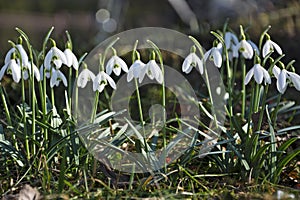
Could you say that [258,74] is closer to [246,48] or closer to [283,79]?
[283,79]

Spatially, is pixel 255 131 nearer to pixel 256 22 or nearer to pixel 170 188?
pixel 170 188

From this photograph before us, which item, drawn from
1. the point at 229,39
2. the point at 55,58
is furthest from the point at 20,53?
the point at 229,39

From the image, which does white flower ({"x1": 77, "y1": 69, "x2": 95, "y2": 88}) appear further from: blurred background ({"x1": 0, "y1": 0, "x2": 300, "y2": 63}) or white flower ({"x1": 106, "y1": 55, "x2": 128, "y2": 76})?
blurred background ({"x1": 0, "y1": 0, "x2": 300, "y2": 63})

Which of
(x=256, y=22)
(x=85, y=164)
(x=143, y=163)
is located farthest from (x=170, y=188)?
(x=256, y=22)

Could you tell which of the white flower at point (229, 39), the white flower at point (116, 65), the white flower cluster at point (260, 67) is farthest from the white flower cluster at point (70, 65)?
the white flower at point (229, 39)

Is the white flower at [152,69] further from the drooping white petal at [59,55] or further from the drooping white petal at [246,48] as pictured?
the drooping white petal at [246,48]

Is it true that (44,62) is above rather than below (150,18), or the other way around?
below

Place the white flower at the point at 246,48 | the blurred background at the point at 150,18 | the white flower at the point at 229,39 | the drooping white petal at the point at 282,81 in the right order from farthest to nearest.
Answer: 1. the blurred background at the point at 150,18
2. the white flower at the point at 229,39
3. the white flower at the point at 246,48
4. the drooping white petal at the point at 282,81

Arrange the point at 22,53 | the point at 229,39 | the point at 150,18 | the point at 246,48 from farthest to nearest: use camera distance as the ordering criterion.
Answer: the point at 150,18 → the point at 229,39 → the point at 246,48 → the point at 22,53

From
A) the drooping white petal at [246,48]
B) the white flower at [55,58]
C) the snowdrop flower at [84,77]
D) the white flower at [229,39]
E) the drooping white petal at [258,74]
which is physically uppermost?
the white flower at [229,39]
